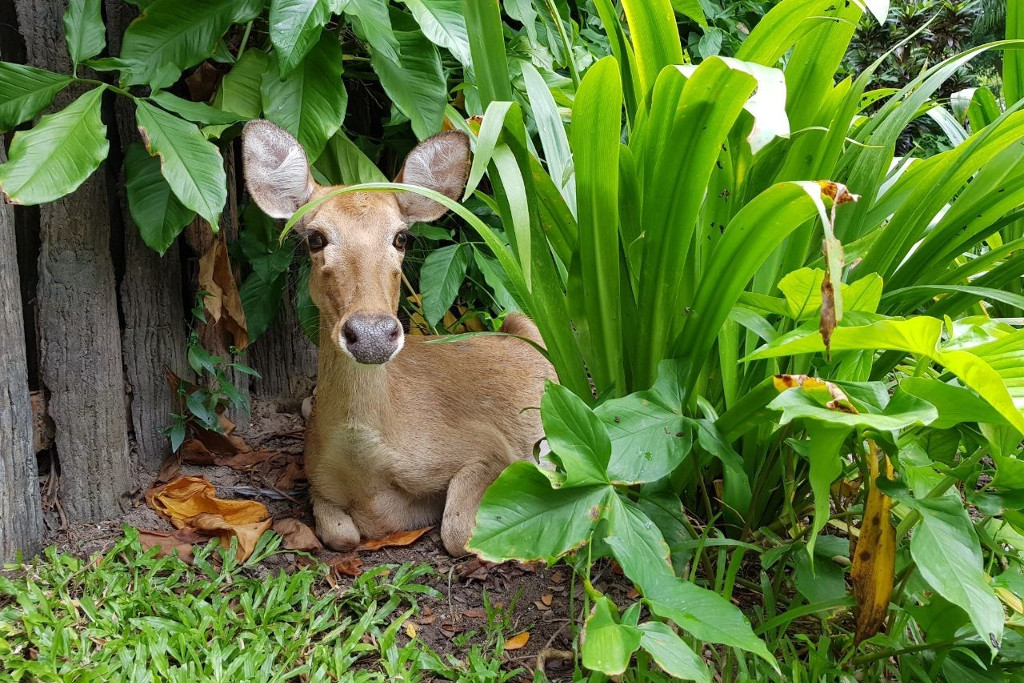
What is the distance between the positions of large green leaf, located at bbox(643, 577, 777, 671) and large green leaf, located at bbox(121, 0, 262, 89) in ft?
7.56

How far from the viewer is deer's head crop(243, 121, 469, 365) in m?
2.72

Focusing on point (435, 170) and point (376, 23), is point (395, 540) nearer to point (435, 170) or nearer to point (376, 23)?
point (435, 170)

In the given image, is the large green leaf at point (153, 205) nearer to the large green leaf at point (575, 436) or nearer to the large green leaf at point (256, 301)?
the large green leaf at point (256, 301)

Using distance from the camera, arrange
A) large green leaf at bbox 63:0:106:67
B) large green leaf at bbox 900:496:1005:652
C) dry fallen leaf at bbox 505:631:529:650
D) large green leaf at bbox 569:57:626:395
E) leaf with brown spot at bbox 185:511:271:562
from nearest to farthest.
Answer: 1. large green leaf at bbox 900:496:1005:652
2. large green leaf at bbox 569:57:626:395
3. dry fallen leaf at bbox 505:631:529:650
4. large green leaf at bbox 63:0:106:67
5. leaf with brown spot at bbox 185:511:271:562

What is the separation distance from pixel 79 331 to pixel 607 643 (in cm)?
235

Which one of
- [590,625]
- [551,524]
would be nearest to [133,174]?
[551,524]

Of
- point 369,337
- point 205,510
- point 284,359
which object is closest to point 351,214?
point 369,337

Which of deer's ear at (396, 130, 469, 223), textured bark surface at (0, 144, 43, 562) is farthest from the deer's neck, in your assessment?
textured bark surface at (0, 144, 43, 562)

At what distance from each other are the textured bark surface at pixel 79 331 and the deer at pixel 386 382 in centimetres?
71

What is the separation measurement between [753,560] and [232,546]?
179 centimetres

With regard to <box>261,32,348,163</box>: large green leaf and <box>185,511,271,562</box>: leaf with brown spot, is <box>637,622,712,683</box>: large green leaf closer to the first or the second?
<box>185,511,271,562</box>: leaf with brown spot

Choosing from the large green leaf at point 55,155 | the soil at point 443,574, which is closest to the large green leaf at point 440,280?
the soil at point 443,574

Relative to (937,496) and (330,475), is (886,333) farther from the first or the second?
(330,475)

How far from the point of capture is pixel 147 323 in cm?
340
